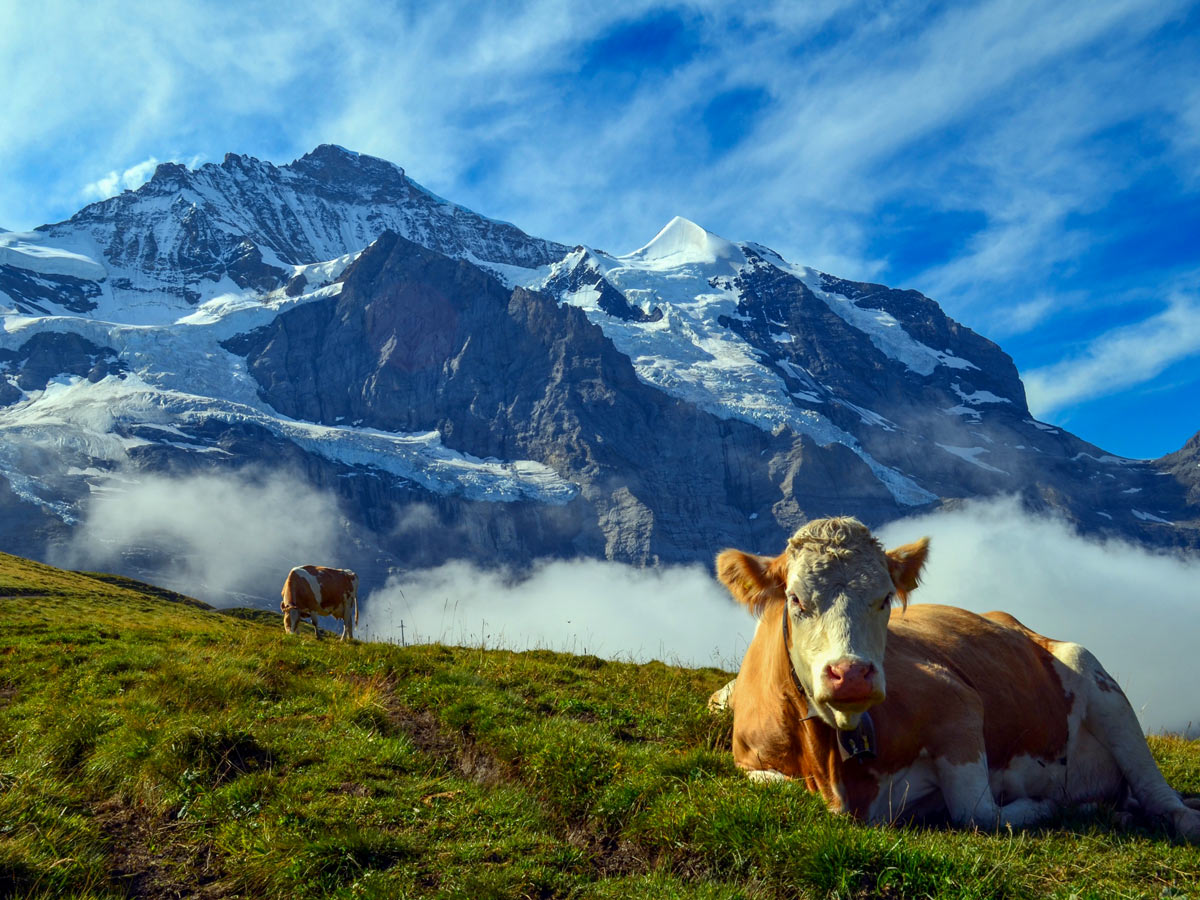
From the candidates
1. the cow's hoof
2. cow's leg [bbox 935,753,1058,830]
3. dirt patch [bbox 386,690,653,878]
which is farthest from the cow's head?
the cow's hoof

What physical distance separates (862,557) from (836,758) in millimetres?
1663

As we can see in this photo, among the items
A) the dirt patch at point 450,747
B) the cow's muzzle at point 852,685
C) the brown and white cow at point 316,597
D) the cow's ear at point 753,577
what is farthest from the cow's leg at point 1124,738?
the brown and white cow at point 316,597

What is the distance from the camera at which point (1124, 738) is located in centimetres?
698

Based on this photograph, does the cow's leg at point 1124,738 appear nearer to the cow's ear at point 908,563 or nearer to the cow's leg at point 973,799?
the cow's leg at point 973,799

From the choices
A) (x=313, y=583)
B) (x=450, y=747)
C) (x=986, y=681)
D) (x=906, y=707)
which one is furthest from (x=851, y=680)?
(x=313, y=583)

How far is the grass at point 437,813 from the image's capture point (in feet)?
15.6

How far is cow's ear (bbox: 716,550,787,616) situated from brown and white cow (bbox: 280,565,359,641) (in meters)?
23.1

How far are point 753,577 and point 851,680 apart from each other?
155 centimetres

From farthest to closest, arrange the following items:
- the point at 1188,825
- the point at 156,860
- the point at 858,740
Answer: the point at 1188,825, the point at 858,740, the point at 156,860

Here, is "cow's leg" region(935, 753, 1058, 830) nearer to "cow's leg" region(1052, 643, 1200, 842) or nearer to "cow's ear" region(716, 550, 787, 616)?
"cow's leg" region(1052, 643, 1200, 842)

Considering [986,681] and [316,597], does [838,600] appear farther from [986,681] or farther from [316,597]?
[316,597]

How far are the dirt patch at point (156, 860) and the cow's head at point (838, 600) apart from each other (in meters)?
4.39

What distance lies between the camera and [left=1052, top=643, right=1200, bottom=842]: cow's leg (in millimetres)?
6363

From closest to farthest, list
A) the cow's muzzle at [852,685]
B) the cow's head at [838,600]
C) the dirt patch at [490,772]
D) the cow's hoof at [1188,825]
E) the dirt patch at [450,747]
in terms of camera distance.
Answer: the cow's muzzle at [852,685], the cow's head at [838,600], the dirt patch at [490,772], the cow's hoof at [1188,825], the dirt patch at [450,747]
